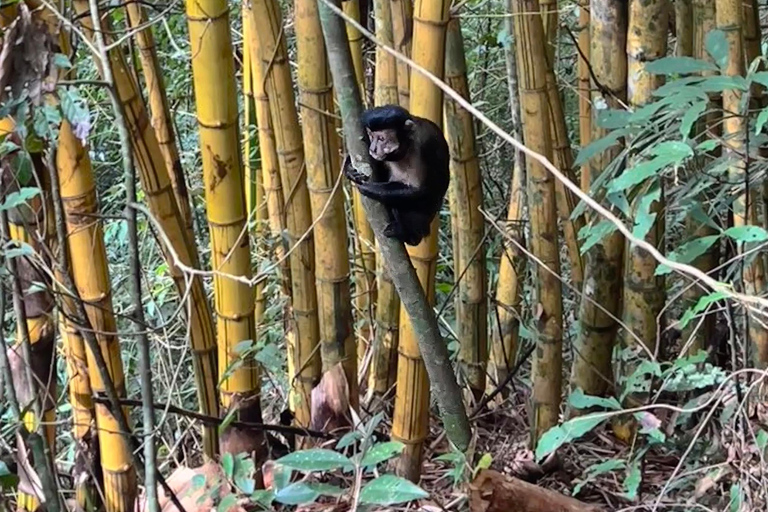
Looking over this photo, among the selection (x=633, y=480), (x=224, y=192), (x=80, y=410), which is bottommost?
(x=633, y=480)

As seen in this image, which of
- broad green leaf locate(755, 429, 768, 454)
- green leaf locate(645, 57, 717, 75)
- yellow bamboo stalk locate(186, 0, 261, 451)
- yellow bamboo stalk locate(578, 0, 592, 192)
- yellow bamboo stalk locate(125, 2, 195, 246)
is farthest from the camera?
yellow bamboo stalk locate(578, 0, 592, 192)

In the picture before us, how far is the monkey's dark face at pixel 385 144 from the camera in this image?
7.13ft

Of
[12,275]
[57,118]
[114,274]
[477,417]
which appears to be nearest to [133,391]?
[114,274]

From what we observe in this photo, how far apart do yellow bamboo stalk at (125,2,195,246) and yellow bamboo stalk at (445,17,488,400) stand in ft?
2.39

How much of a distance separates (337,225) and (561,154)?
2.85ft

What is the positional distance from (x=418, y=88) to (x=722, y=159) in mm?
598

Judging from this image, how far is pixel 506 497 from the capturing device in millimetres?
Result: 1784

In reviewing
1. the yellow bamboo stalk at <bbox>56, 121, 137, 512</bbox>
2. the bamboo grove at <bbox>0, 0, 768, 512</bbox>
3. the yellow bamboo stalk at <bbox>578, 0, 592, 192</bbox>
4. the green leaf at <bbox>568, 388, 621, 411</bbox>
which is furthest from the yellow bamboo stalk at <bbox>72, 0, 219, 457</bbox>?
the yellow bamboo stalk at <bbox>578, 0, 592, 192</bbox>

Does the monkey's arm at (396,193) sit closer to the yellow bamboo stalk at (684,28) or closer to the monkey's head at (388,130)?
the monkey's head at (388,130)

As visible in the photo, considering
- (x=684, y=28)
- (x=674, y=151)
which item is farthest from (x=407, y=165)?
(x=674, y=151)

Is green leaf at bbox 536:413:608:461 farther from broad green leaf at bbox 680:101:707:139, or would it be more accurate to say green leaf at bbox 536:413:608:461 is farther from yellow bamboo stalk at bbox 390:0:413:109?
A: yellow bamboo stalk at bbox 390:0:413:109

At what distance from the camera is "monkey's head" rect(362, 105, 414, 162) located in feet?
6.93

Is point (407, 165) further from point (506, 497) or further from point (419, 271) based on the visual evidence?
point (506, 497)

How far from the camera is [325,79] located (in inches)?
81.0
